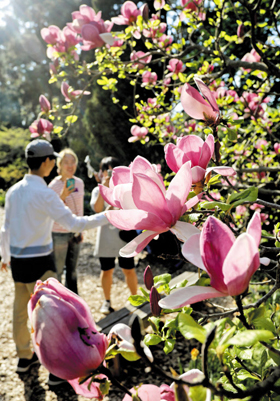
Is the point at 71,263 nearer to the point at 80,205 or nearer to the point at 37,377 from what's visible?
the point at 80,205

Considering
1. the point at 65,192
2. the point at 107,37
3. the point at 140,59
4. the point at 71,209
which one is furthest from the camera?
the point at 71,209

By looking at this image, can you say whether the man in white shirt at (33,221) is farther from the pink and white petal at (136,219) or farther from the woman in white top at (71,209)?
the pink and white petal at (136,219)

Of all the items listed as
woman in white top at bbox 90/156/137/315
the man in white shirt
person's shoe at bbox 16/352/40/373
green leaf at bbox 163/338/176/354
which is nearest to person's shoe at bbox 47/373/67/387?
person's shoe at bbox 16/352/40/373

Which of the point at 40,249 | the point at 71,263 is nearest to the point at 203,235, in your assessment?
the point at 40,249

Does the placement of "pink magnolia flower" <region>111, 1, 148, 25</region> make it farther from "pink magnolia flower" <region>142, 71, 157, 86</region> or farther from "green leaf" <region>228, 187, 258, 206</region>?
"green leaf" <region>228, 187, 258, 206</region>

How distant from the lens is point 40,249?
8.49 feet

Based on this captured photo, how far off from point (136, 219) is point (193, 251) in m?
0.11

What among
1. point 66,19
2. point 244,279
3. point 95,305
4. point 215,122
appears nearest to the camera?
point 244,279

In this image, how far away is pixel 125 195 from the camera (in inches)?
22.7

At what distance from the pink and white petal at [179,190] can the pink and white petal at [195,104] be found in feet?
0.73

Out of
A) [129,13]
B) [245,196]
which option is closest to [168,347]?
[245,196]

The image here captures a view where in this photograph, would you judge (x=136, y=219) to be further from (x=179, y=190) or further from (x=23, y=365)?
(x=23, y=365)

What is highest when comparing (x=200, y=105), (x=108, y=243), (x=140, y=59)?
(x=140, y=59)

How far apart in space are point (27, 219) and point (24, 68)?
20.4 meters
